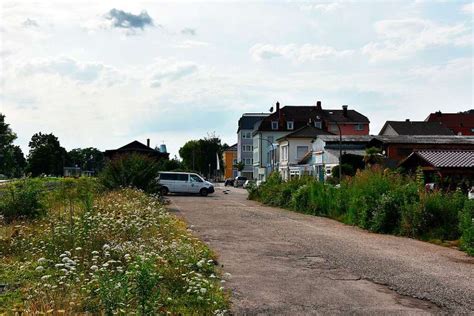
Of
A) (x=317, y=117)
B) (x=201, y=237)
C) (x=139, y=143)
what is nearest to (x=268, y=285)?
(x=201, y=237)

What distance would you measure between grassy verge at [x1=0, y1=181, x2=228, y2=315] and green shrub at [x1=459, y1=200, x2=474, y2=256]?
6.32 m

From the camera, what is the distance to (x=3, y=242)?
1084 cm

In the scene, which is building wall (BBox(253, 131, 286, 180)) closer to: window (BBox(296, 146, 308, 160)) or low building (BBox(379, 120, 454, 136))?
low building (BBox(379, 120, 454, 136))

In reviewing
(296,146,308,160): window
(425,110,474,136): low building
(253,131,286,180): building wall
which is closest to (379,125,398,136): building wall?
(425,110,474,136): low building

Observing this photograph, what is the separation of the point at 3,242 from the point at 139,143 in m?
50.4

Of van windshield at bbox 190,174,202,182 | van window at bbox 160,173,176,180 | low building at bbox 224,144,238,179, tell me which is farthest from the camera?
low building at bbox 224,144,238,179

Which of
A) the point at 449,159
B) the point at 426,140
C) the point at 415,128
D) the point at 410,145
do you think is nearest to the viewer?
the point at 449,159

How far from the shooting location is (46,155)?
361 ft

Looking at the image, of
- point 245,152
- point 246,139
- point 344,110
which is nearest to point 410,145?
point 344,110

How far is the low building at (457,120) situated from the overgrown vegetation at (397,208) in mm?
72936

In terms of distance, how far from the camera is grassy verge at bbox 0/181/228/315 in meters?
5.92

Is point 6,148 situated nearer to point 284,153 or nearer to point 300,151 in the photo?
point 284,153

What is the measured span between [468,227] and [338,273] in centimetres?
499

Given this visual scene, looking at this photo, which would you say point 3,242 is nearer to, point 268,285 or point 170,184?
point 268,285
